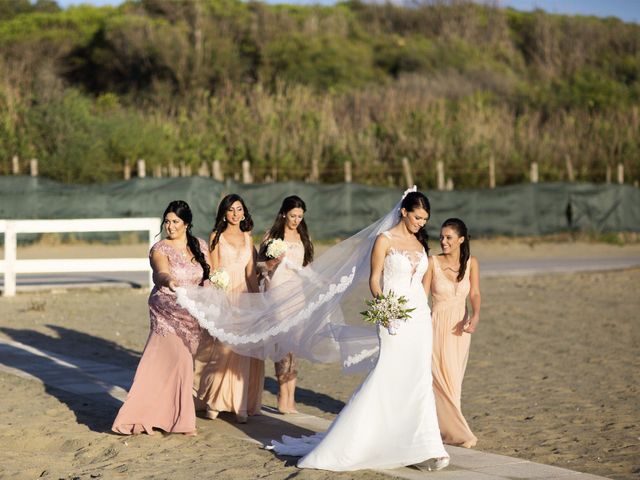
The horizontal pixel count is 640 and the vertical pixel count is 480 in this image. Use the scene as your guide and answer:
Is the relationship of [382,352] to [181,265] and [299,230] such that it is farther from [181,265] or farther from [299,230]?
[299,230]

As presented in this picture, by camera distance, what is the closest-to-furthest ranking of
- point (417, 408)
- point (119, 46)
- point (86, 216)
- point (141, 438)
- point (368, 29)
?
point (417, 408), point (141, 438), point (86, 216), point (119, 46), point (368, 29)

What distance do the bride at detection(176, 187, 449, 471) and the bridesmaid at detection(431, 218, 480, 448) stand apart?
22cm

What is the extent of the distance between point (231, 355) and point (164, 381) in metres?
0.92

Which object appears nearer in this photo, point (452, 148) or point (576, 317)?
point (576, 317)

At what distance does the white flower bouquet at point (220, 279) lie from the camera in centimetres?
1016

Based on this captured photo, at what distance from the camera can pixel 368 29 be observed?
8956 cm

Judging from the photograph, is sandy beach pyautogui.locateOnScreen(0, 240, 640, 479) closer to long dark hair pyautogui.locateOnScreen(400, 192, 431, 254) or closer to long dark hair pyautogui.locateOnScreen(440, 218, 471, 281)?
long dark hair pyautogui.locateOnScreen(440, 218, 471, 281)

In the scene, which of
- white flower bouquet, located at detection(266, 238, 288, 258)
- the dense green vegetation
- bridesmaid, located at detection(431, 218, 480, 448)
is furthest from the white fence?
the dense green vegetation

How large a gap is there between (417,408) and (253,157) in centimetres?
3667

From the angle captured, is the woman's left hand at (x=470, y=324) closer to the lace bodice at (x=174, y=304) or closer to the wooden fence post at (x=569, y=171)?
the lace bodice at (x=174, y=304)

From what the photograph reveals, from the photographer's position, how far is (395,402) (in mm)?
8680

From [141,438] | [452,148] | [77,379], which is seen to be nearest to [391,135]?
[452,148]

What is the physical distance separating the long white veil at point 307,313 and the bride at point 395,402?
0.82 metres

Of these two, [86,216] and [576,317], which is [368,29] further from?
[576,317]
